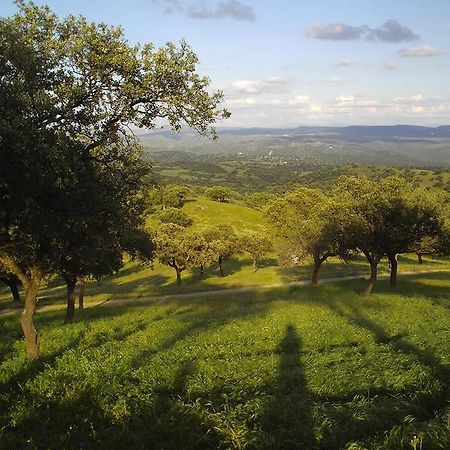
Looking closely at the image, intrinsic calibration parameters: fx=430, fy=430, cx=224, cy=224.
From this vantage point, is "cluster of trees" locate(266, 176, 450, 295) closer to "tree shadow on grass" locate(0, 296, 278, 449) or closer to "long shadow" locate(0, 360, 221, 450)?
"tree shadow on grass" locate(0, 296, 278, 449)

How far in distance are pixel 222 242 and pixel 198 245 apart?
8.64m

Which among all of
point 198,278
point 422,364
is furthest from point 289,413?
point 198,278

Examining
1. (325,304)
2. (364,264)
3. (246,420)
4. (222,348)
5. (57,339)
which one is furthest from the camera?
(364,264)

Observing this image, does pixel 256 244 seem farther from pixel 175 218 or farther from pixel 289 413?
pixel 289 413

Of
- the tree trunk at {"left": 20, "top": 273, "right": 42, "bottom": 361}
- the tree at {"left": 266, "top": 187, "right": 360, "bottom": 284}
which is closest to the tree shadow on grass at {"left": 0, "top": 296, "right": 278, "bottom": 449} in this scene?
the tree trunk at {"left": 20, "top": 273, "right": 42, "bottom": 361}

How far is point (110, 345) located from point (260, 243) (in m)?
61.8

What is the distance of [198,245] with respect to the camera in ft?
227

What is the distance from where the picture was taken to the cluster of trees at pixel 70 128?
13.7 metres

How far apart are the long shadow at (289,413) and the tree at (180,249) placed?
163 feet

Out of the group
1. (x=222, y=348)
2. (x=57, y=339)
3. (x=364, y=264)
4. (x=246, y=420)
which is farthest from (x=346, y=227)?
(x=364, y=264)

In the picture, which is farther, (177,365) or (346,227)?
(346,227)

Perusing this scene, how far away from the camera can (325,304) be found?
35719 millimetres

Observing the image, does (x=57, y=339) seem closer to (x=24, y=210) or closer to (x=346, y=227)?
(x=24, y=210)

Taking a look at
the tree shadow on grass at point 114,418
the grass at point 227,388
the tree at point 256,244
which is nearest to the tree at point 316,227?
the tree at point 256,244
